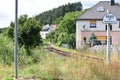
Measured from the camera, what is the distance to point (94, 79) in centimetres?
934

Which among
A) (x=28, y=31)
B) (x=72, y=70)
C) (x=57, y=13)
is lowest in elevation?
(x=72, y=70)

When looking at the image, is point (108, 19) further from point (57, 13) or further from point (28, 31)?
point (57, 13)

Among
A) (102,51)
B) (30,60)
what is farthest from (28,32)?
(102,51)

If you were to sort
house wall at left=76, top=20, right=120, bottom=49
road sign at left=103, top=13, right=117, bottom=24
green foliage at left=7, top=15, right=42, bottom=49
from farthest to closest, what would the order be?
1. house wall at left=76, top=20, right=120, bottom=49
2. green foliage at left=7, top=15, right=42, bottom=49
3. road sign at left=103, top=13, right=117, bottom=24

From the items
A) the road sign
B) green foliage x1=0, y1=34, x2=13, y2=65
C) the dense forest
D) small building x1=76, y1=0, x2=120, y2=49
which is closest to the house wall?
small building x1=76, y1=0, x2=120, y2=49

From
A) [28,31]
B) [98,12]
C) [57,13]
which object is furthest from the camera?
[57,13]

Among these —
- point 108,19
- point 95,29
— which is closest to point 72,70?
point 108,19

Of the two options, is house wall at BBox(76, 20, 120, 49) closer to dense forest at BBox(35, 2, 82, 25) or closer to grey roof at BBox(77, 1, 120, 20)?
grey roof at BBox(77, 1, 120, 20)

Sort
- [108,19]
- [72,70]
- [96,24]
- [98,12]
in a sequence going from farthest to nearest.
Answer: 1. [98,12]
2. [96,24]
3. [108,19]
4. [72,70]

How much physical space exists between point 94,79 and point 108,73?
42 centimetres

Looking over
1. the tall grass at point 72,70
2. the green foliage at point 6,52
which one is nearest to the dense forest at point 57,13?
the green foliage at point 6,52

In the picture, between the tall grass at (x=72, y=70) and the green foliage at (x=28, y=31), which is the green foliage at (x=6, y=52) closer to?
the tall grass at (x=72, y=70)

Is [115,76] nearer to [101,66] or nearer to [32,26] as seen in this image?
[101,66]

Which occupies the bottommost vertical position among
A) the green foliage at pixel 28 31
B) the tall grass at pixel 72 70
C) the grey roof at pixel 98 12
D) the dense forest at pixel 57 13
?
the tall grass at pixel 72 70
